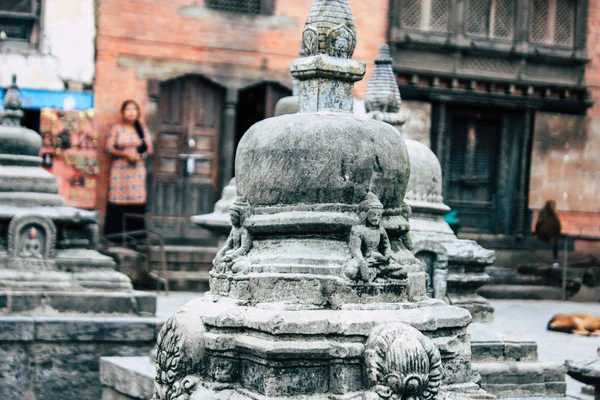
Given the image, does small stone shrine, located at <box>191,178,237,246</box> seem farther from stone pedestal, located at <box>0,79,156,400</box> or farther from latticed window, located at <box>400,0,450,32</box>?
latticed window, located at <box>400,0,450,32</box>

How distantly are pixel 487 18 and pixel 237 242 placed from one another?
16049mm

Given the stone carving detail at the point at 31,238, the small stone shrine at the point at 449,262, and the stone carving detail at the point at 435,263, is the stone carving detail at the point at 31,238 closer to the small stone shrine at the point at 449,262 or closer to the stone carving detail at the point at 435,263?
the small stone shrine at the point at 449,262

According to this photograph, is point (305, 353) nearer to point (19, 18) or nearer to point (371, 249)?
point (371, 249)

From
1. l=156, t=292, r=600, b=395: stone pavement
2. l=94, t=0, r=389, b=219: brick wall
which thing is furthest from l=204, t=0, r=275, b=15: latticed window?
l=156, t=292, r=600, b=395: stone pavement

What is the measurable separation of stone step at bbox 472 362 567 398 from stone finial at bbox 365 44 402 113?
7.21 ft

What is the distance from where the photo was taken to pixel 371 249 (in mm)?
5566

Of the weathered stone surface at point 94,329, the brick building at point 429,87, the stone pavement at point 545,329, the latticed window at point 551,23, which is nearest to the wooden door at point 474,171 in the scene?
the brick building at point 429,87

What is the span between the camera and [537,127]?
21.0 metres

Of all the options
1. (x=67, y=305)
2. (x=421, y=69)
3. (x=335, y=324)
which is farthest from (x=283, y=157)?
(x=421, y=69)

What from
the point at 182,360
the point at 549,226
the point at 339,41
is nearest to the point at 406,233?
the point at 339,41

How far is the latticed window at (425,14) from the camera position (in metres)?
20.3

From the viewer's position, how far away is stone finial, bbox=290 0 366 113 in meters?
5.97

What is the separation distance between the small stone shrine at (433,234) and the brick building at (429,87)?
9.61 metres

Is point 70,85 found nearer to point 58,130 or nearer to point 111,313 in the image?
point 58,130
